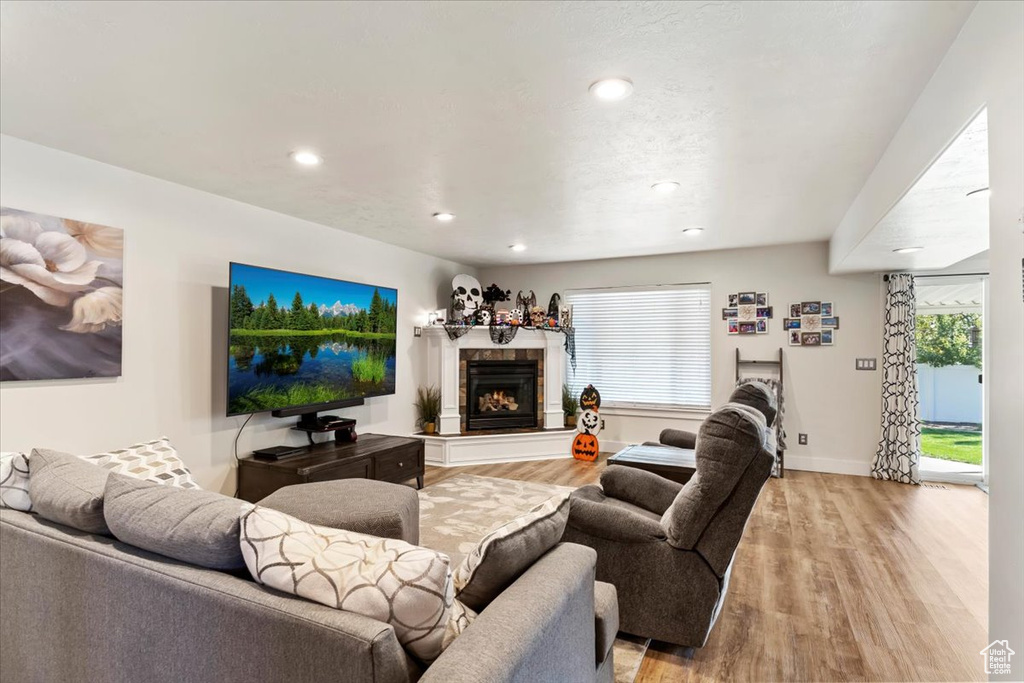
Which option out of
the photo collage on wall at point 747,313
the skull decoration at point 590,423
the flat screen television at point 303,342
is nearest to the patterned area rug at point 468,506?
the flat screen television at point 303,342

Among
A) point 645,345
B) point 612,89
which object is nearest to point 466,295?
point 645,345

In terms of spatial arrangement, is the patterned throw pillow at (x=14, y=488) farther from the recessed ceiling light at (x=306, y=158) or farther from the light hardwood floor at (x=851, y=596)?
the light hardwood floor at (x=851, y=596)

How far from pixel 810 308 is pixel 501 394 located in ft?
11.5

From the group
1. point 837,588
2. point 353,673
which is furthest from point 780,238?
point 353,673

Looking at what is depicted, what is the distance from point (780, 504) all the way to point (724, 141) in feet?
10.0

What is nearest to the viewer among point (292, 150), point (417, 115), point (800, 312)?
point (417, 115)

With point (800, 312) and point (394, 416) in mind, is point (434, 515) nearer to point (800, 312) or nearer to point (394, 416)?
point (394, 416)

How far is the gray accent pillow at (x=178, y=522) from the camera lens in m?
1.24

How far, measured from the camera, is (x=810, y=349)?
5.35m

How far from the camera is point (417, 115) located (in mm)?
2402

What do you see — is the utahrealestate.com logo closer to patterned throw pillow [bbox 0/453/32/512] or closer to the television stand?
patterned throw pillow [bbox 0/453/32/512]

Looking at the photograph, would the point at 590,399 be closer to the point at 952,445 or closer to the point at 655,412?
the point at 655,412

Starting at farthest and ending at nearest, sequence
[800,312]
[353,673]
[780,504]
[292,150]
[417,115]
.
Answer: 1. [800,312]
2. [780,504]
3. [292,150]
4. [417,115]
5. [353,673]

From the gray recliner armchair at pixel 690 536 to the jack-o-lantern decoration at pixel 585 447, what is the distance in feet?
11.9
